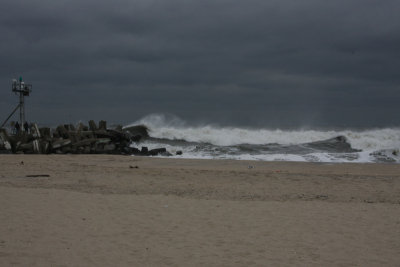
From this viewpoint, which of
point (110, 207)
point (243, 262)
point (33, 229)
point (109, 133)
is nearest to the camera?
point (243, 262)

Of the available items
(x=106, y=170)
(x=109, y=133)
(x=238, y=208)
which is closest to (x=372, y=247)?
(x=238, y=208)

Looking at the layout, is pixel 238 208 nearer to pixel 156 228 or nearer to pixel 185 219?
pixel 185 219

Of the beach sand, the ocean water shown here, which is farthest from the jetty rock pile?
the beach sand

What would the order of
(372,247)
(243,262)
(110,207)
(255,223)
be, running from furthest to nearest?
(110,207) < (255,223) < (372,247) < (243,262)

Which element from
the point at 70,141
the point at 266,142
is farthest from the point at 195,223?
the point at 266,142

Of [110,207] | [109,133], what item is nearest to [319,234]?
[110,207]

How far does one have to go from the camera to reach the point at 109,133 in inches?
968

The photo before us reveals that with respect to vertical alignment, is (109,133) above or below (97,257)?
above

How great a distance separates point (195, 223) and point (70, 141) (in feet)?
55.9

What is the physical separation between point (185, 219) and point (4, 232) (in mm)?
2826

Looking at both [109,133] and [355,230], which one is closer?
[355,230]

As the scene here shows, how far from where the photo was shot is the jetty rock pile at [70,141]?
21.6 m

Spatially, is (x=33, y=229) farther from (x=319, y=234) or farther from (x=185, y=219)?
(x=319, y=234)

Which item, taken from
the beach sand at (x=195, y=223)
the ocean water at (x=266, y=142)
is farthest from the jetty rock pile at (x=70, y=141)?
the beach sand at (x=195, y=223)
